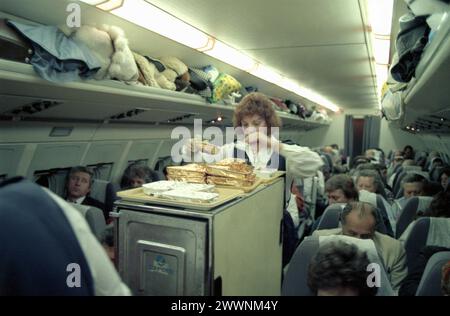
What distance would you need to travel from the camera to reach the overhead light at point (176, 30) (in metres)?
2.17

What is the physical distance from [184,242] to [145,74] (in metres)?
2.32

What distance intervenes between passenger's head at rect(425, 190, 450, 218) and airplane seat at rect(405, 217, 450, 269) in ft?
1.19

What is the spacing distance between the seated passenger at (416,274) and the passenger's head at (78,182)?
3327 mm

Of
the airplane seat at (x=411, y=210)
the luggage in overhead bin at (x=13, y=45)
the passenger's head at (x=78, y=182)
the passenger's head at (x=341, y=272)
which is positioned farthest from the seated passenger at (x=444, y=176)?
the luggage in overhead bin at (x=13, y=45)

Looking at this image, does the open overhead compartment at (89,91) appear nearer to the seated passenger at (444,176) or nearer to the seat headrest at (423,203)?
the seat headrest at (423,203)

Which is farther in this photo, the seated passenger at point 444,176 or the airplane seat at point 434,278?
the seated passenger at point 444,176

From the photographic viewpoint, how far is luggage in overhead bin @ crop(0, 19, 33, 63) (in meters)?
2.02

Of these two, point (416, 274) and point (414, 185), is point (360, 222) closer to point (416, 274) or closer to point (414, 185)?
point (416, 274)

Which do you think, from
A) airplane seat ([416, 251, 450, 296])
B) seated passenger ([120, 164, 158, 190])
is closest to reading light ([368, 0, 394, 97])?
airplane seat ([416, 251, 450, 296])

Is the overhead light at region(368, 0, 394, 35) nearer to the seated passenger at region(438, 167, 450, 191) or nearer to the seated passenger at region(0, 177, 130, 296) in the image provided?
the seated passenger at region(0, 177, 130, 296)

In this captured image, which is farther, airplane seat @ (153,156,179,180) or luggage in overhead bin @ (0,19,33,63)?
airplane seat @ (153,156,179,180)

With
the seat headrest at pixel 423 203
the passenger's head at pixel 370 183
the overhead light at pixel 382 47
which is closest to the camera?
the overhead light at pixel 382 47

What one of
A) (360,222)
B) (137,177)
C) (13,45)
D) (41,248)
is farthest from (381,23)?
(137,177)

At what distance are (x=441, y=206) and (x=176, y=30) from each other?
272cm
